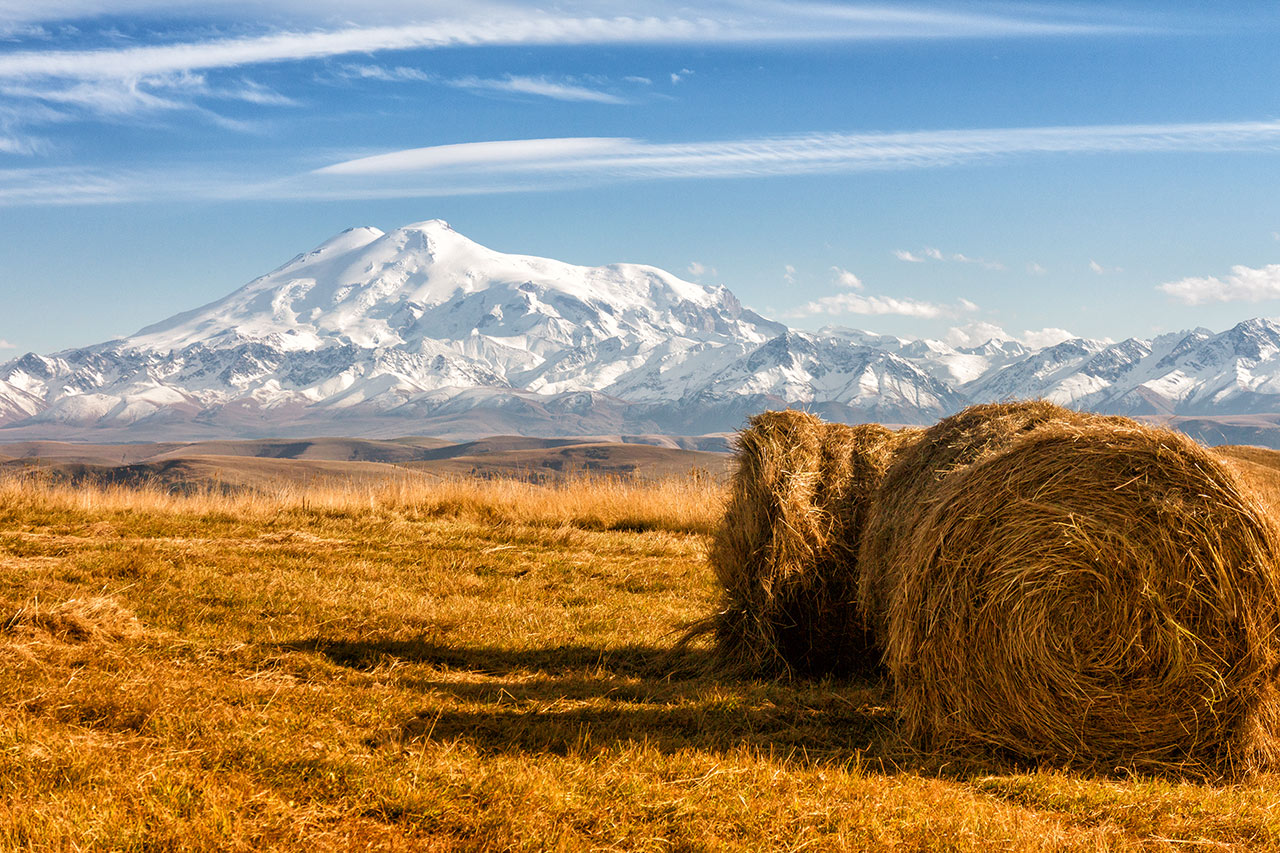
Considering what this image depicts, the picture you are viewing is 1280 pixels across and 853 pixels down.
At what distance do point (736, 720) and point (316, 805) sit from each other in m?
3.10

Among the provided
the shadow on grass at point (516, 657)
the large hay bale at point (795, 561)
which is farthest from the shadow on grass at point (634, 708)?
the large hay bale at point (795, 561)

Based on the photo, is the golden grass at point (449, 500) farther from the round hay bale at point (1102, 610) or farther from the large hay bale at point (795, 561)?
the round hay bale at point (1102, 610)

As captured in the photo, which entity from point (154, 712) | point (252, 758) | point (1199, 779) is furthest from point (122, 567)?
point (1199, 779)

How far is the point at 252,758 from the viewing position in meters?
5.34

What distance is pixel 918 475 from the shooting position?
311 inches

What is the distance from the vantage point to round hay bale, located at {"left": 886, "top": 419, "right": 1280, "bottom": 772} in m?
5.81

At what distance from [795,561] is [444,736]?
11.9ft

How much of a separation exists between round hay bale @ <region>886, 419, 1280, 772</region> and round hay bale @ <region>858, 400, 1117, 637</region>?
75 cm

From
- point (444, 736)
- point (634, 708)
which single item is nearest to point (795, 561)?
point (634, 708)

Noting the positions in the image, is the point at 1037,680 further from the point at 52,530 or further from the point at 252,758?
the point at 52,530

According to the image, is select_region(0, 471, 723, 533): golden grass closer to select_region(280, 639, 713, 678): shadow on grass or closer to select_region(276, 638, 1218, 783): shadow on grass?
select_region(280, 639, 713, 678): shadow on grass

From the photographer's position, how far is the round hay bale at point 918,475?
745 cm

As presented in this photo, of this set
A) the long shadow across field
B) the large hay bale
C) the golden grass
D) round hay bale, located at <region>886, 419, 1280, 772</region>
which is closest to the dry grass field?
the long shadow across field

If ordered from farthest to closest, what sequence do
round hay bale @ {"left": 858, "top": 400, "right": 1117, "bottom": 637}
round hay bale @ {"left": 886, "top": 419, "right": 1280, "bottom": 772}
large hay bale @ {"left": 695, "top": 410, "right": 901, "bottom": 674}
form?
large hay bale @ {"left": 695, "top": 410, "right": 901, "bottom": 674}
round hay bale @ {"left": 858, "top": 400, "right": 1117, "bottom": 637}
round hay bale @ {"left": 886, "top": 419, "right": 1280, "bottom": 772}
